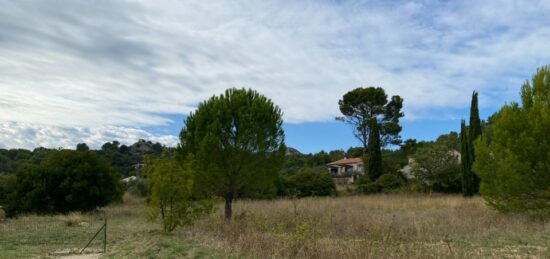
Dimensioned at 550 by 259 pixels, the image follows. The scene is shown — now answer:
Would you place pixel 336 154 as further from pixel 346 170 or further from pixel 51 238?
pixel 51 238

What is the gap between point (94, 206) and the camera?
23.9 metres

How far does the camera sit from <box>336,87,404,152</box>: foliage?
44562mm

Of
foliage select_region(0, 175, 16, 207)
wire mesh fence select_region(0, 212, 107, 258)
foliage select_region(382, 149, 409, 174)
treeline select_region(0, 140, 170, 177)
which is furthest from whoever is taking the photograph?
treeline select_region(0, 140, 170, 177)

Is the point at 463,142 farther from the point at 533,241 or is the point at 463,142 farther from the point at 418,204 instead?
the point at 533,241

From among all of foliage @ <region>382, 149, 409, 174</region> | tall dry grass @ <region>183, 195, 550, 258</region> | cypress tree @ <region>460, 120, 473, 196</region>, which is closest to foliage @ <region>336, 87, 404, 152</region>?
foliage @ <region>382, 149, 409, 174</region>

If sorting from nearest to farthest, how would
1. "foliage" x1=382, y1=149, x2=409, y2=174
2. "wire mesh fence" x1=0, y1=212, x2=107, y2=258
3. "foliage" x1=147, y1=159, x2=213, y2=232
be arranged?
"wire mesh fence" x1=0, y1=212, x2=107, y2=258
"foliage" x1=147, y1=159, x2=213, y2=232
"foliage" x1=382, y1=149, x2=409, y2=174

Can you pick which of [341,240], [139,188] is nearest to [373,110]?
[139,188]

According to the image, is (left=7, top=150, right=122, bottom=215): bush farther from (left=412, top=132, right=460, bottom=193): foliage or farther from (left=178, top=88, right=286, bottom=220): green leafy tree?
(left=412, top=132, right=460, bottom=193): foliage

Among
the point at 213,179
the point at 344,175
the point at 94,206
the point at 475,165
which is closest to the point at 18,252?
the point at 213,179

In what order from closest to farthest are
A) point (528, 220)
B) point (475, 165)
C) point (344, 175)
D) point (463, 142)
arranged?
point (528, 220) → point (475, 165) → point (463, 142) → point (344, 175)

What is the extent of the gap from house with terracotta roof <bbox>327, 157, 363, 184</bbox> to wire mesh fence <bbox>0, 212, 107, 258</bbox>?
34.9m

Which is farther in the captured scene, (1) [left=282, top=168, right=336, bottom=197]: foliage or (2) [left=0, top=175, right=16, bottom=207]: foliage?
(1) [left=282, top=168, right=336, bottom=197]: foliage

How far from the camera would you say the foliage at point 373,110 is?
146 ft

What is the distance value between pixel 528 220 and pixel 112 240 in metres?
13.5
